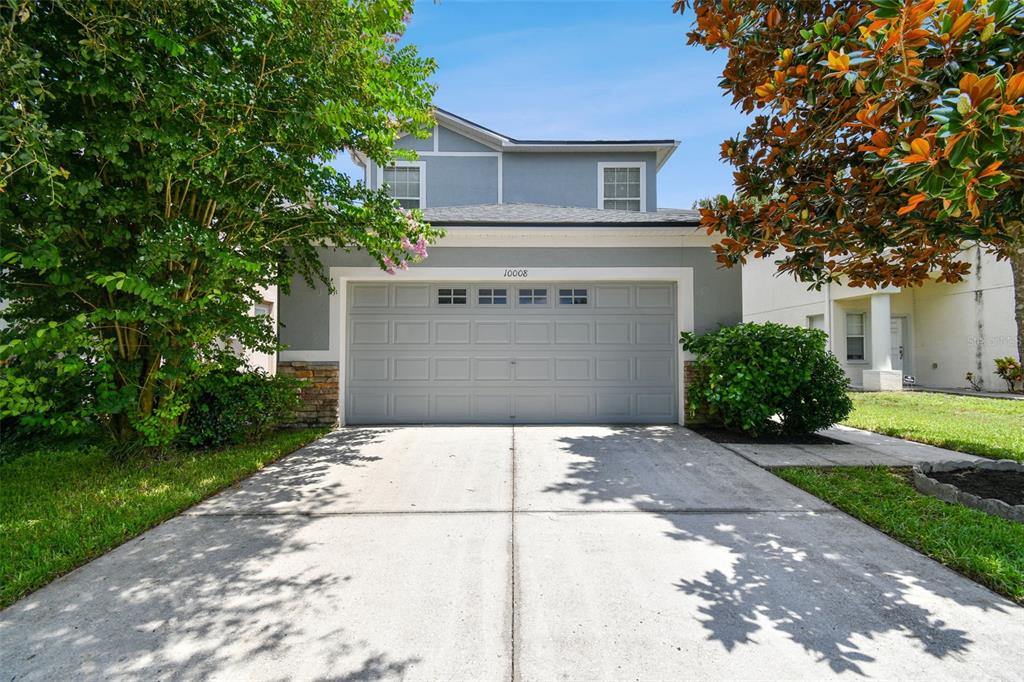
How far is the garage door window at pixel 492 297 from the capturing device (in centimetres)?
773

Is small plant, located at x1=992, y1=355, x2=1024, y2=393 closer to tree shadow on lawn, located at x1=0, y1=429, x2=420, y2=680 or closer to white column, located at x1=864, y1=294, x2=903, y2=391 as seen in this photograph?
white column, located at x1=864, y1=294, x2=903, y2=391

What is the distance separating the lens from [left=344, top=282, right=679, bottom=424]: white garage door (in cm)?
762

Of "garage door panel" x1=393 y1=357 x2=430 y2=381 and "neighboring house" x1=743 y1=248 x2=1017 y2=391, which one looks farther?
"neighboring house" x1=743 y1=248 x2=1017 y2=391

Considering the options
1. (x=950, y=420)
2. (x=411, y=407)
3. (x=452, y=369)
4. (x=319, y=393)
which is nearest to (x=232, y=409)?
(x=319, y=393)

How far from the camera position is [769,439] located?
6539mm

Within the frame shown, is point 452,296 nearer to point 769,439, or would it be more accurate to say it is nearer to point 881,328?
point 769,439

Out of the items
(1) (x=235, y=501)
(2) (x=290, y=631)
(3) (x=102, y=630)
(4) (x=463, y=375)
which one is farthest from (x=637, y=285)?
(3) (x=102, y=630)

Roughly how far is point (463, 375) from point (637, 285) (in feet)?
10.6

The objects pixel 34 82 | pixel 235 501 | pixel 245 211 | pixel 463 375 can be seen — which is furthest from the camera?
pixel 463 375

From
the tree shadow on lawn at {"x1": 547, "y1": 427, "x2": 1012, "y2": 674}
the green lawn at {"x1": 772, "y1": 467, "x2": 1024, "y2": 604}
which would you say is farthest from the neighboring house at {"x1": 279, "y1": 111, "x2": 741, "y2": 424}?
the tree shadow on lawn at {"x1": 547, "y1": 427, "x2": 1012, "y2": 674}

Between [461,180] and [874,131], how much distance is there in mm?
9406

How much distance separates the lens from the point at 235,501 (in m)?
4.12

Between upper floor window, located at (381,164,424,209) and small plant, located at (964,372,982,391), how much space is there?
15.4 m

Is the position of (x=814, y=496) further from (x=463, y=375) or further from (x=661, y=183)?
(x=661, y=183)
